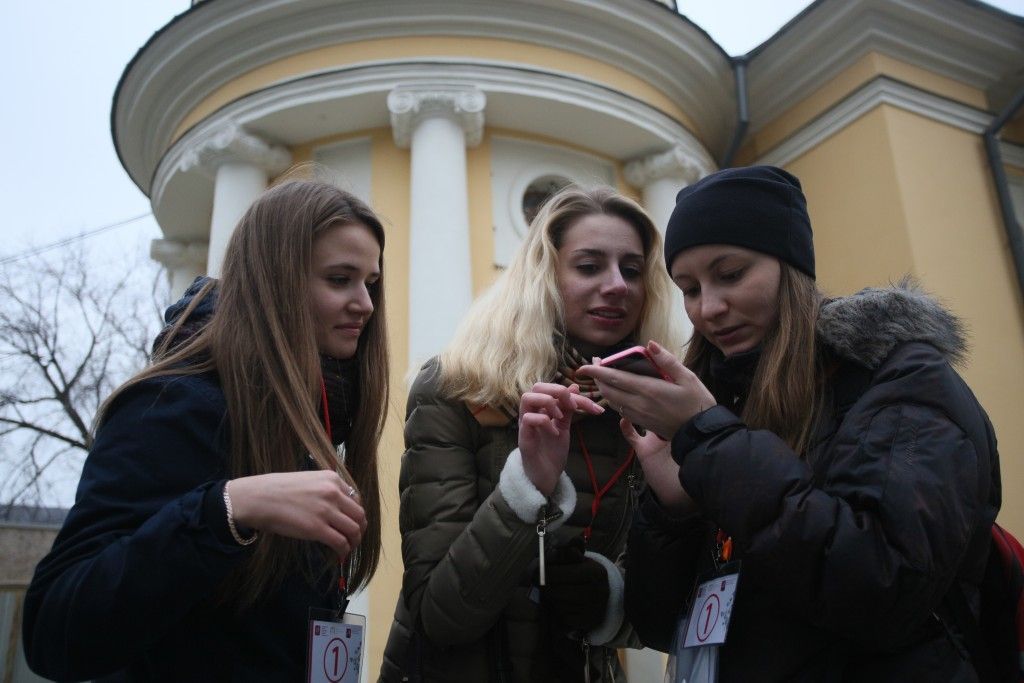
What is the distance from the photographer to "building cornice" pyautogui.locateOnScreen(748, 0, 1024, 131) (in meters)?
8.02

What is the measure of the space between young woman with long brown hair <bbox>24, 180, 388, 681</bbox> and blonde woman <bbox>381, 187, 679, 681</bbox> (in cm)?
22

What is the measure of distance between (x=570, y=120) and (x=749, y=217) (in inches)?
250

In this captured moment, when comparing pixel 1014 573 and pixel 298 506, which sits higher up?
pixel 298 506

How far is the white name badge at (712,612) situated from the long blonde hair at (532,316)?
0.75m

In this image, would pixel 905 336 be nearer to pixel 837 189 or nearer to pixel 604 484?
pixel 604 484

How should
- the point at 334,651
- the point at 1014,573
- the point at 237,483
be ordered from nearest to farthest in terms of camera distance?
the point at 237,483
the point at 1014,573
the point at 334,651

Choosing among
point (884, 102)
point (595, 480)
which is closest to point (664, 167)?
point (884, 102)

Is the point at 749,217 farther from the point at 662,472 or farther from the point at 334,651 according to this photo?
the point at 334,651

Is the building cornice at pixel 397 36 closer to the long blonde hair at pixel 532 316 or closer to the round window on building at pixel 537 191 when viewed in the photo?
the round window on building at pixel 537 191

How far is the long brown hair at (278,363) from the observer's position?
170 centimetres

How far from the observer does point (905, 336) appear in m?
1.63

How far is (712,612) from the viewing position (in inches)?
66.0

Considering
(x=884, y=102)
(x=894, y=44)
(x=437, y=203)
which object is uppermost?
(x=894, y=44)

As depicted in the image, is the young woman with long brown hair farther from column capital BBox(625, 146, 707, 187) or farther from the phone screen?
column capital BBox(625, 146, 707, 187)
